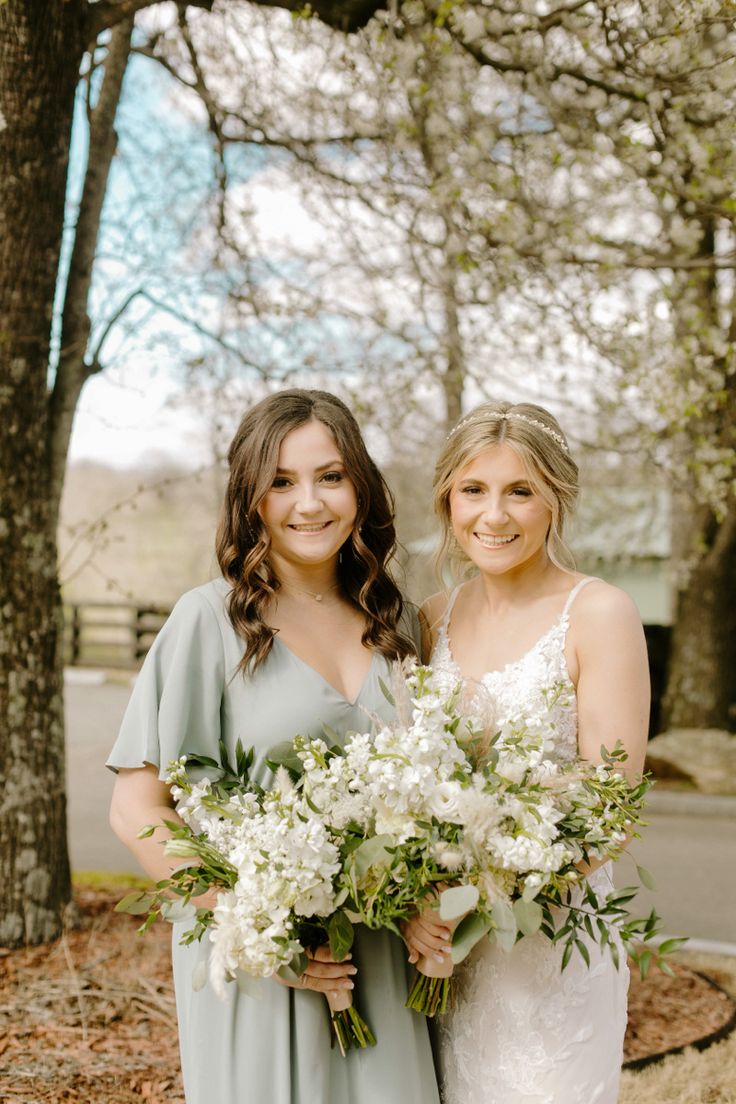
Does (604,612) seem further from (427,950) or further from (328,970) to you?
(328,970)

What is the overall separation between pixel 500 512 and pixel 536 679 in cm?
45

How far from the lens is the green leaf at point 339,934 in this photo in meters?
2.17

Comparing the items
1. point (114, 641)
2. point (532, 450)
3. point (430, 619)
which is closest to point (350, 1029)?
point (430, 619)

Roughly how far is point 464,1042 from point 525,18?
188 inches

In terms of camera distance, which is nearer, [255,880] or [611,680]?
[255,880]

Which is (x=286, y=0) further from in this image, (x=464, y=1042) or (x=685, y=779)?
(x=685, y=779)

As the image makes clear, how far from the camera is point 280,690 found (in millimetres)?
2592

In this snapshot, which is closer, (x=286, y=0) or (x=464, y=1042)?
(x=464, y=1042)

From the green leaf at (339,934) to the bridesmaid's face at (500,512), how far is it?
1.08 metres

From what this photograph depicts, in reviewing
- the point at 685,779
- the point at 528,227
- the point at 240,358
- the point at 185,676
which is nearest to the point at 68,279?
the point at 240,358

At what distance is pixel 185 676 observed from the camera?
254cm

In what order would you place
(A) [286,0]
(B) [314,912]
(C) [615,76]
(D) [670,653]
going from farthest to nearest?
(D) [670,653], (C) [615,76], (A) [286,0], (B) [314,912]

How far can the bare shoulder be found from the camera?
2.71m

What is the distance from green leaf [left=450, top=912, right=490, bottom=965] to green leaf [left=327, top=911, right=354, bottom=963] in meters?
0.23
